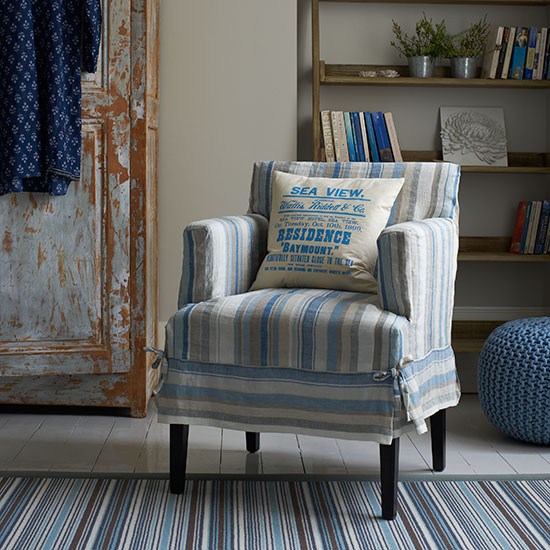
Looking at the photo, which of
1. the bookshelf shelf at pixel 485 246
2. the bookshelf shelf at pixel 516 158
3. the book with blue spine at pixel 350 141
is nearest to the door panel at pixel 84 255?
the book with blue spine at pixel 350 141

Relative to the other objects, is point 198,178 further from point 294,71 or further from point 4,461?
point 4,461

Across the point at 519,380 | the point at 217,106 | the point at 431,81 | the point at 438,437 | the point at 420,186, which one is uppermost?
the point at 431,81

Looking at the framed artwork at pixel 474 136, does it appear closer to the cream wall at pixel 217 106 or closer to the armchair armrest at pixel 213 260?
the cream wall at pixel 217 106

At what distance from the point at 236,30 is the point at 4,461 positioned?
1.79 m

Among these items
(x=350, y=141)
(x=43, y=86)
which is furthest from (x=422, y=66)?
(x=43, y=86)

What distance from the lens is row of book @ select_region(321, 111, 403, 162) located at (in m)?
3.50

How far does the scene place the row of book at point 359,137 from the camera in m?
3.50

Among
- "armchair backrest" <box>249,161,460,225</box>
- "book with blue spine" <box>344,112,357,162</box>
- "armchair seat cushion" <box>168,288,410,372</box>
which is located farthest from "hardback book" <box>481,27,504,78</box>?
"armchair seat cushion" <box>168,288,410,372</box>

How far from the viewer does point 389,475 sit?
2.07 metres

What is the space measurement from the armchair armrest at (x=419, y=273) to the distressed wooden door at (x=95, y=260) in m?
1.11

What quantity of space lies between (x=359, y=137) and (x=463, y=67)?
536mm

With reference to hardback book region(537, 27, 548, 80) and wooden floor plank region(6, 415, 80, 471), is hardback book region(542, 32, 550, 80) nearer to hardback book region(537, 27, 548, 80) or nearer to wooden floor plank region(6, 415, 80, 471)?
hardback book region(537, 27, 548, 80)

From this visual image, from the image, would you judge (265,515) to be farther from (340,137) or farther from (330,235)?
(340,137)

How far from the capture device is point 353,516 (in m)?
2.12
